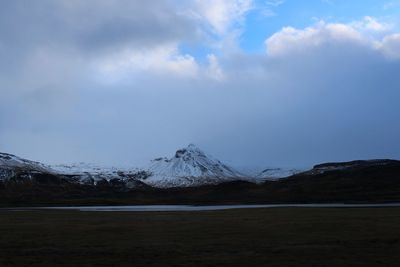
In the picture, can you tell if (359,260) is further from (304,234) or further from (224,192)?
(224,192)

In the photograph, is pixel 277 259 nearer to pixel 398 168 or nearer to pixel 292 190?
pixel 292 190

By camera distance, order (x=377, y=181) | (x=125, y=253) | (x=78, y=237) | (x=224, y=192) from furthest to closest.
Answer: (x=224, y=192), (x=377, y=181), (x=78, y=237), (x=125, y=253)

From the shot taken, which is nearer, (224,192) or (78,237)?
(78,237)

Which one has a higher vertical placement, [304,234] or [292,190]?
[292,190]

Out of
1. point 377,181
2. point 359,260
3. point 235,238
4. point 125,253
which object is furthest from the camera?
point 377,181

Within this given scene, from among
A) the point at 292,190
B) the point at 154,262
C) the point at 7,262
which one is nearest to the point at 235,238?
the point at 154,262

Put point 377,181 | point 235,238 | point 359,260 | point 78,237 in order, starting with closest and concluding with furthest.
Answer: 1. point 359,260
2. point 235,238
3. point 78,237
4. point 377,181

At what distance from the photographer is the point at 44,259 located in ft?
70.7

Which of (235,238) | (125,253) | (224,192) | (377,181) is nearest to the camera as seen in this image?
(125,253)

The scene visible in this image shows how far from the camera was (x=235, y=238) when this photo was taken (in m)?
29.6

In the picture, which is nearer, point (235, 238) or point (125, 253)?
point (125, 253)

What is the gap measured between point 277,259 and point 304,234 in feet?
36.0

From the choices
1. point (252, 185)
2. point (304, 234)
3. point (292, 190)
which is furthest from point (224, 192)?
point (304, 234)

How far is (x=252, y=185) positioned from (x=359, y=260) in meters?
156
